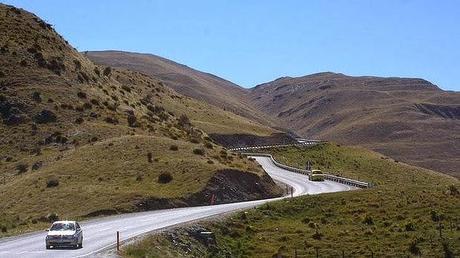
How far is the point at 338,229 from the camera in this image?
Result: 49500mm

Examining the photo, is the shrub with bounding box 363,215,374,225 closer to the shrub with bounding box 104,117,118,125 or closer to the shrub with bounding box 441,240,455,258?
the shrub with bounding box 441,240,455,258

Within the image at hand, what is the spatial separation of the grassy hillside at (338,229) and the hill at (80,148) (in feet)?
34.6

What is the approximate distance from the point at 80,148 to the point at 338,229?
106 ft

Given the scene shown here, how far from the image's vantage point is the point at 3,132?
80438mm

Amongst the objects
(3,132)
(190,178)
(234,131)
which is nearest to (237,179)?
(190,178)

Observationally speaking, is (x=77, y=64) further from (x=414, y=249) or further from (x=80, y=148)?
(x=414, y=249)

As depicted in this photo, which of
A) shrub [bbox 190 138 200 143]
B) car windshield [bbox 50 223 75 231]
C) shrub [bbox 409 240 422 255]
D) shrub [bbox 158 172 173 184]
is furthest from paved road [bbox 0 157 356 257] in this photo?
shrub [bbox 190 138 200 143]

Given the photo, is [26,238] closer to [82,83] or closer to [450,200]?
[450,200]

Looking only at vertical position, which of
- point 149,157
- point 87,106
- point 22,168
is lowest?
point 22,168

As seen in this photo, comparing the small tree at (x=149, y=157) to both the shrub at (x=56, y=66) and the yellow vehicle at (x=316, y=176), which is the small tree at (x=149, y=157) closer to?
the yellow vehicle at (x=316, y=176)

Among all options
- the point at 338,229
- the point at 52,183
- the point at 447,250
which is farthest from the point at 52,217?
the point at 447,250

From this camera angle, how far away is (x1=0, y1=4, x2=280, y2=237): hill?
2283 inches

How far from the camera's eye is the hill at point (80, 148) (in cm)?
5798

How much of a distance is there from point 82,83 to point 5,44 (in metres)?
11.8
